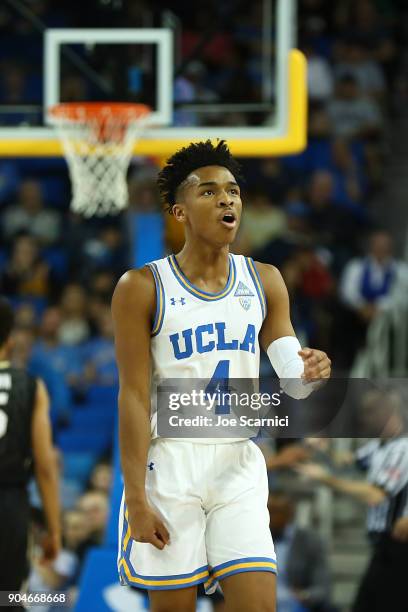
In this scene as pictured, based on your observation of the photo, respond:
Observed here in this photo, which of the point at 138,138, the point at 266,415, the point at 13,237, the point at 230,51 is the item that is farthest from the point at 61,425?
the point at 266,415

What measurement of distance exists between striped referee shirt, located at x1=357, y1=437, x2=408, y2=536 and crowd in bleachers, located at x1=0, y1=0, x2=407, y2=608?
6.86ft

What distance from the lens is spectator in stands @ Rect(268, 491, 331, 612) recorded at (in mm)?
7891

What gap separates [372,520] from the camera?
24.3ft

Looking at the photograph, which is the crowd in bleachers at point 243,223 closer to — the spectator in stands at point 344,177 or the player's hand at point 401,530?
the spectator in stands at point 344,177

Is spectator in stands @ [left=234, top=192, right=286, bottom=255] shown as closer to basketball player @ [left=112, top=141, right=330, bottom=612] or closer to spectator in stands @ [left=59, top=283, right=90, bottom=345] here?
spectator in stands @ [left=59, top=283, right=90, bottom=345]

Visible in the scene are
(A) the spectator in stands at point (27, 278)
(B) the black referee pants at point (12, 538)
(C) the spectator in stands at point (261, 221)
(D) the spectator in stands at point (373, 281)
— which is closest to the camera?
(B) the black referee pants at point (12, 538)

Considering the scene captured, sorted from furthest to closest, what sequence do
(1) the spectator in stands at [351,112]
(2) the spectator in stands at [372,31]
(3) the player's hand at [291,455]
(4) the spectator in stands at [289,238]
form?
(2) the spectator in stands at [372,31]
(1) the spectator in stands at [351,112]
(4) the spectator in stands at [289,238]
(3) the player's hand at [291,455]

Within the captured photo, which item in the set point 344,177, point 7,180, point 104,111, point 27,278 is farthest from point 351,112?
point 104,111

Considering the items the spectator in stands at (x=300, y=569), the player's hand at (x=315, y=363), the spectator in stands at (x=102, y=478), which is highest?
the player's hand at (x=315, y=363)

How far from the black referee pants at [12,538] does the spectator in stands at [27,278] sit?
586 centimetres

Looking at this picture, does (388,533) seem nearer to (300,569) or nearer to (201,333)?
(300,569)

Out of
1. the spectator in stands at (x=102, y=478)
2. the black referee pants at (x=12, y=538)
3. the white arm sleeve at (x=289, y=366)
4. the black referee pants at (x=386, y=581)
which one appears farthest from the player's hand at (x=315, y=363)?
the spectator in stands at (x=102, y=478)

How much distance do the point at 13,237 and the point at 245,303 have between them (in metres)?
7.87

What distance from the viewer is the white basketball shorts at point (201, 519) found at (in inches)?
162
